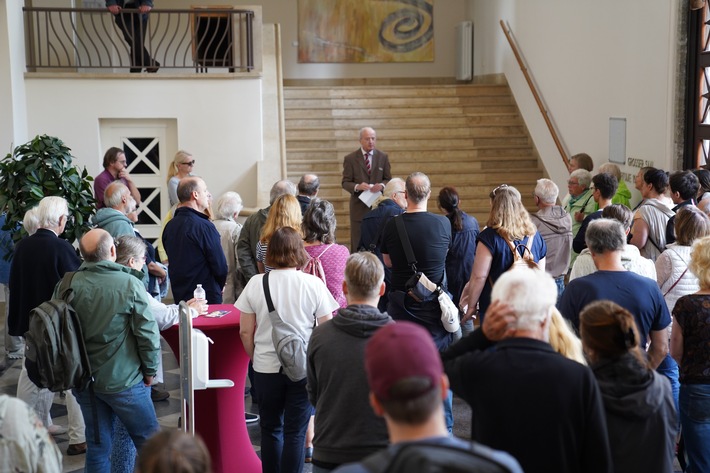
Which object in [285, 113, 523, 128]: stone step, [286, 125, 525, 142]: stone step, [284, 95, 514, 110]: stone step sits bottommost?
[286, 125, 525, 142]: stone step

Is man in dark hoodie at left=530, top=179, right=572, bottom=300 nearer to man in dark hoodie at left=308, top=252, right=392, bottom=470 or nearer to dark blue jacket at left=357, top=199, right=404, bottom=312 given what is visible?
dark blue jacket at left=357, top=199, right=404, bottom=312

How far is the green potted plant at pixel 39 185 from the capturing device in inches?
297

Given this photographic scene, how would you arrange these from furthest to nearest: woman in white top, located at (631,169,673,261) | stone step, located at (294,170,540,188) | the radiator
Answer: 1. the radiator
2. stone step, located at (294,170,540,188)
3. woman in white top, located at (631,169,673,261)

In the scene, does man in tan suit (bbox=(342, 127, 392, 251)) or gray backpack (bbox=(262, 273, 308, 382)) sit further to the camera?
man in tan suit (bbox=(342, 127, 392, 251))

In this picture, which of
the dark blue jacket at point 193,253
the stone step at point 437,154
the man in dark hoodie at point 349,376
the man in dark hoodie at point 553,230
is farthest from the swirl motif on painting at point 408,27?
the man in dark hoodie at point 349,376

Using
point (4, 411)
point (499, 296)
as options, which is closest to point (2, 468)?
point (4, 411)

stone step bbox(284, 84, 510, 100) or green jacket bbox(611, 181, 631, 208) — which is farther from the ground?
stone step bbox(284, 84, 510, 100)

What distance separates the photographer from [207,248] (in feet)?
20.7

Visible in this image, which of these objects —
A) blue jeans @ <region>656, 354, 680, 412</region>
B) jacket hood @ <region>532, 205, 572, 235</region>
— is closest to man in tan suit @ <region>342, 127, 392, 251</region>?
jacket hood @ <region>532, 205, 572, 235</region>

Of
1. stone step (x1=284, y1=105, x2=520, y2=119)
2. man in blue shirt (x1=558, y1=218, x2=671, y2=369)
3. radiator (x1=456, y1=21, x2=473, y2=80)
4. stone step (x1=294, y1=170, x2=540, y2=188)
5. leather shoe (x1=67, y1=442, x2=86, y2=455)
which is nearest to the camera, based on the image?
man in blue shirt (x1=558, y1=218, x2=671, y2=369)

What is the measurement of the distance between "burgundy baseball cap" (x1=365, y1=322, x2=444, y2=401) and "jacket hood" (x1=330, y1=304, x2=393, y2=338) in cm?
131

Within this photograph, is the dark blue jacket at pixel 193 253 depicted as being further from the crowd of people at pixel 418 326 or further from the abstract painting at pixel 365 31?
the abstract painting at pixel 365 31

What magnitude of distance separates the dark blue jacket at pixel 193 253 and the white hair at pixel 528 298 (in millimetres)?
3676

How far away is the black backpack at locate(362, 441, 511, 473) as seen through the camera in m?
2.02
